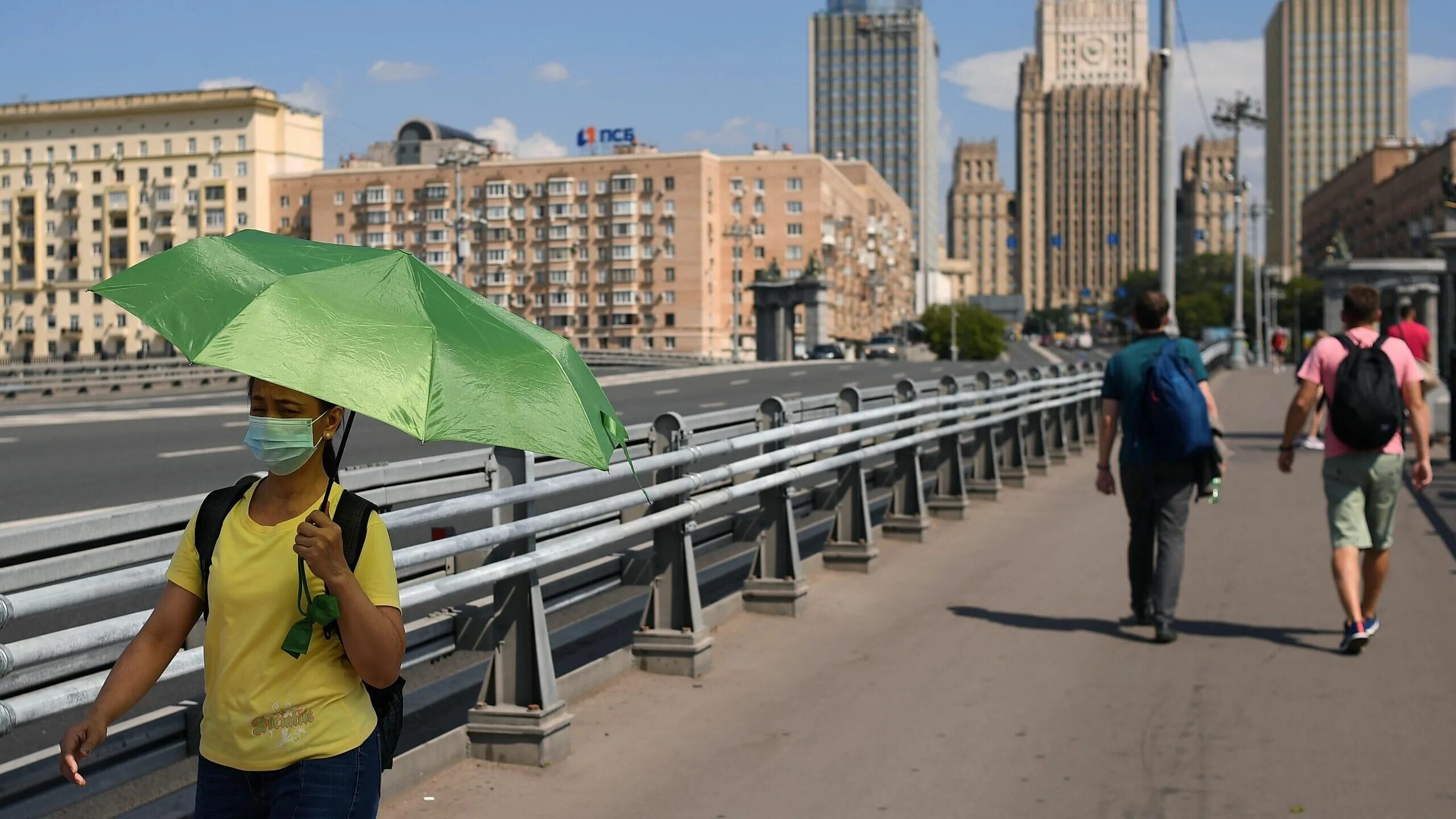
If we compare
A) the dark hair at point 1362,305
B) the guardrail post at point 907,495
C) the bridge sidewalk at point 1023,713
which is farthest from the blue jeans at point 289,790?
the guardrail post at point 907,495

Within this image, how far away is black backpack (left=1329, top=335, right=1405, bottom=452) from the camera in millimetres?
8102

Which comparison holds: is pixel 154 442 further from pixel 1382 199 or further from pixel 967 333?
pixel 1382 199

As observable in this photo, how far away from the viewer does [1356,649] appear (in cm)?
811

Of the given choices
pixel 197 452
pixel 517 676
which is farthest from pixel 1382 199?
pixel 517 676

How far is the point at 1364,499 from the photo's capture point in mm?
8289

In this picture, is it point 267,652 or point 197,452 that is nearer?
point 267,652

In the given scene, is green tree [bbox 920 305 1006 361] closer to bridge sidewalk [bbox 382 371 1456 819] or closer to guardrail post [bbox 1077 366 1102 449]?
guardrail post [bbox 1077 366 1102 449]

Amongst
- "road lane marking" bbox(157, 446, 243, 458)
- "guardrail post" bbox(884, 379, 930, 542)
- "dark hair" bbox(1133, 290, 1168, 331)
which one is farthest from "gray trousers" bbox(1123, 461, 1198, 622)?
"road lane marking" bbox(157, 446, 243, 458)

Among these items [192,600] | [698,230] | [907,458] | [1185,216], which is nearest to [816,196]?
[698,230]

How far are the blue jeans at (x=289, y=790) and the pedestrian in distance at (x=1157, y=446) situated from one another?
6135mm

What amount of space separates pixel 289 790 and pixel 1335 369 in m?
6.71

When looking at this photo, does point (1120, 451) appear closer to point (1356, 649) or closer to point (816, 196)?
point (1356, 649)

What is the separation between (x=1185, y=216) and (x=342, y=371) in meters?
198

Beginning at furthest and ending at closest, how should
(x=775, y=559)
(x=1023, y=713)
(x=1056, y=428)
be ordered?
1. (x=1056, y=428)
2. (x=775, y=559)
3. (x=1023, y=713)
